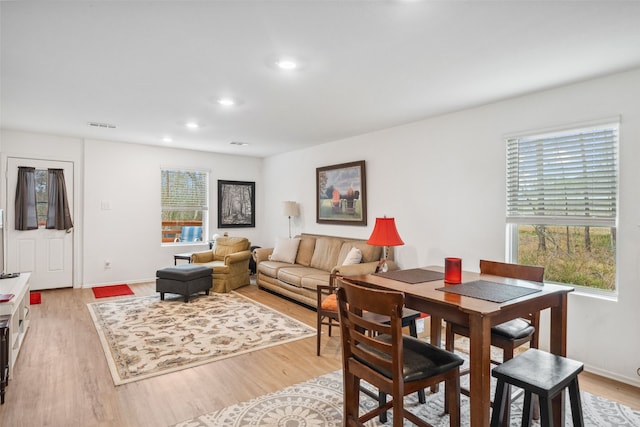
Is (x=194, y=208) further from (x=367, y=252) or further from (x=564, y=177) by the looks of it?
(x=564, y=177)

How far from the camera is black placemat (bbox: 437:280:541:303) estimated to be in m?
1.86

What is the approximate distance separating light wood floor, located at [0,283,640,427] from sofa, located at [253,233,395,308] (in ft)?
3.36

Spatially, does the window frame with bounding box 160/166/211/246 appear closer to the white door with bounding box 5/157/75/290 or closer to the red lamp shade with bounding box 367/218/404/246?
the white door with bounding box 5/157/75/290

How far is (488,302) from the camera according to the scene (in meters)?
1.75

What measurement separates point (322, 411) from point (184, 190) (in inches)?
210

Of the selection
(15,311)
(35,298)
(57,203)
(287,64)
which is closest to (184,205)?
(57,203)

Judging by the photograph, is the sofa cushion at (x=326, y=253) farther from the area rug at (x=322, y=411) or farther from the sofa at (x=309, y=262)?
the area rug at (x=322, y=411)

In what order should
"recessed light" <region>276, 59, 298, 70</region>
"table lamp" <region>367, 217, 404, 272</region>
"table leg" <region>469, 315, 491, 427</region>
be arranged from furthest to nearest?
"table lamp" <region>367, 217, 404, 272</region>
"recessed light" <region>276, 59, 298, 70</region>
"table leg" <region>469, 315, 491, 427</region>

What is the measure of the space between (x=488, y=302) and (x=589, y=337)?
194 centimetres

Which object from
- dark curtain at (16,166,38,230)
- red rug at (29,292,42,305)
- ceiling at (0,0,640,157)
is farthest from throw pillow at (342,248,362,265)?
dark curtain at (16,166,38,230)

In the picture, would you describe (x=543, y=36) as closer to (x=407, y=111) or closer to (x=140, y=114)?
(x=407, y=111)

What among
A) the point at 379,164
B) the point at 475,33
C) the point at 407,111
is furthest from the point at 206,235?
the point at 475,33

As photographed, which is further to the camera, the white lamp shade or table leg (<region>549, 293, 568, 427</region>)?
Answer: the white lamp shade

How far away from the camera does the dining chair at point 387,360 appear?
1.63 metres
